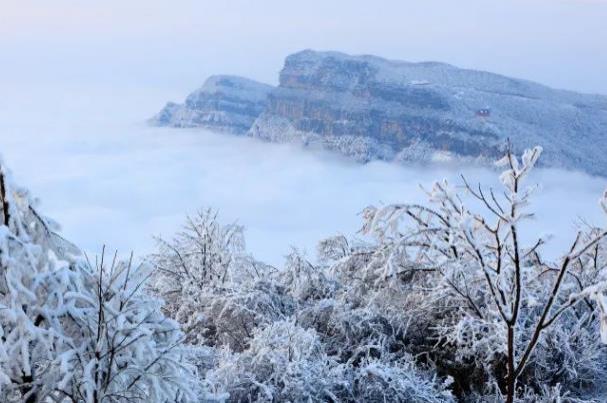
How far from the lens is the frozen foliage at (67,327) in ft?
15.3

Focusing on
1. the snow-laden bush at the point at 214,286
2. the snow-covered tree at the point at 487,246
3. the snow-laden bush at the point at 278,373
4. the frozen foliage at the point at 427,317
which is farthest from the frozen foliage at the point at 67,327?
the snow-laden bush at the point at 214,286

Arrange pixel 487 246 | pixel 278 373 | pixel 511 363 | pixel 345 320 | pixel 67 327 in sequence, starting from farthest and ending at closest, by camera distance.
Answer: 1. pixel 345 320
2. pixel 278 373
3. pixel 487 246
4. pixel 511 363
5. pixel 67 327

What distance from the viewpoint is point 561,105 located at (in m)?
190

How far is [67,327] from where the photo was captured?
510 cm

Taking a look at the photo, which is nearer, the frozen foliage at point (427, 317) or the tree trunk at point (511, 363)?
the tree trunk at point (511, 363)

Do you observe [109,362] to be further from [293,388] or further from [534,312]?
[534,312]

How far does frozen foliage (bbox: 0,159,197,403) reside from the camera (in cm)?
466

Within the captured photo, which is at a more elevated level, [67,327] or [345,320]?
[67,327]

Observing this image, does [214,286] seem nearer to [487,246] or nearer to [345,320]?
[345,320]

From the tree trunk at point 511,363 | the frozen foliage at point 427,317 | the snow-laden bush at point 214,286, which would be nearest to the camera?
the tree trunk at point 511,363

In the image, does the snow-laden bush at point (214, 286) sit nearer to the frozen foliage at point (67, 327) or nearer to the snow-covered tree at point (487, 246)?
the snow-covered tree at point (487, 246)

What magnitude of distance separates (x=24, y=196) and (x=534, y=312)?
8360mm

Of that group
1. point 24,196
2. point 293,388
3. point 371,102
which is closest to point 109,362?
point 24,196

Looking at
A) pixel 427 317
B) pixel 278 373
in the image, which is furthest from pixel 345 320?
pixel 278 373
